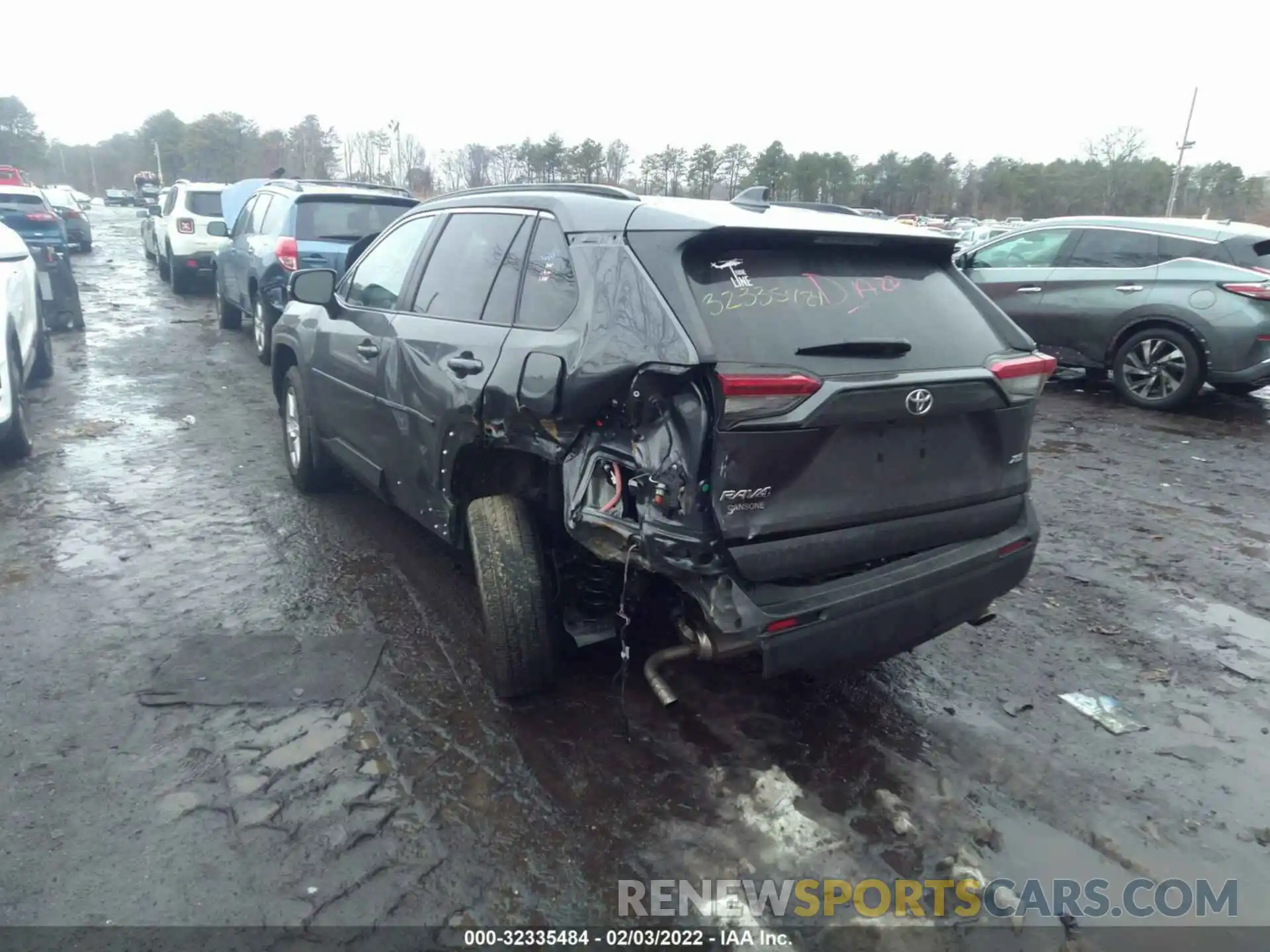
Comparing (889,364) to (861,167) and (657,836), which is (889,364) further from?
(861,167)

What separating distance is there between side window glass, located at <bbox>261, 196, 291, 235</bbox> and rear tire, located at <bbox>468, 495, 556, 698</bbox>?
22.6ft

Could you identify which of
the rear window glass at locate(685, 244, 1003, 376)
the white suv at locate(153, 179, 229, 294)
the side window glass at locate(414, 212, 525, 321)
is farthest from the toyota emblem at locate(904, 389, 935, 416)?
the white suv at locate(153, 179, 229, 294)

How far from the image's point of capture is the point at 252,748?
318cm

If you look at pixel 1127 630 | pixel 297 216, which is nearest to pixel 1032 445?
pixel 1127 630

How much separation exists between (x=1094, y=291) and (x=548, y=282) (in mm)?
7775

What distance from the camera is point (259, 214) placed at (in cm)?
1012

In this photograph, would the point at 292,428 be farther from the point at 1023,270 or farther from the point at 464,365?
the point at 1023,270

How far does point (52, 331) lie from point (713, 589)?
11.8 meters

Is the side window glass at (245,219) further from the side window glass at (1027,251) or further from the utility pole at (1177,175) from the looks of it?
the utility pole at (1177,175)

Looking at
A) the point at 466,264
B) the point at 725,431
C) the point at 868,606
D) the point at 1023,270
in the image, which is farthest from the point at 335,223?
the point at 868,606

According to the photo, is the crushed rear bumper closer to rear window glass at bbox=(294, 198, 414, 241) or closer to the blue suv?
the blue suv

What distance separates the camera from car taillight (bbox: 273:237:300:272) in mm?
8656

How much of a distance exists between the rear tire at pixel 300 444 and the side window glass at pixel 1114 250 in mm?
8009

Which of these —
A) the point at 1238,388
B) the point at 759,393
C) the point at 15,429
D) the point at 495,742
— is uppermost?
the point at 759,393
